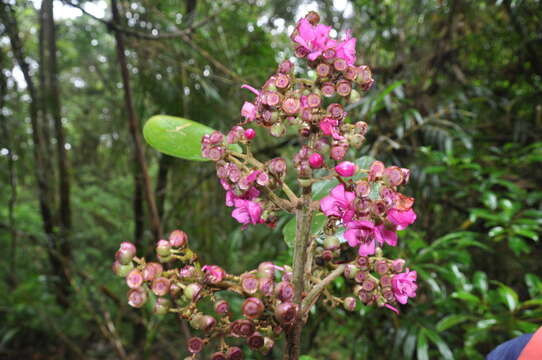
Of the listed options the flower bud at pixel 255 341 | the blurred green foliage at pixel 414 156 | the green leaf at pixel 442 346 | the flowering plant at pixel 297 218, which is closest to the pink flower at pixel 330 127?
the flowering plant at pixel 297 218

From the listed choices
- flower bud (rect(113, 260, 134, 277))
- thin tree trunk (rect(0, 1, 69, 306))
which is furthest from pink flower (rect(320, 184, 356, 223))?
thin tree trunk (rect(0, 1, 69, 306))

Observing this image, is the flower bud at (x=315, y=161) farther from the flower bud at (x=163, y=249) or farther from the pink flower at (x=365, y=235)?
the flower bud at (x=163, y=249)

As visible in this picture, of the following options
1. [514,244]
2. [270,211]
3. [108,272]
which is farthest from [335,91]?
[108,272]

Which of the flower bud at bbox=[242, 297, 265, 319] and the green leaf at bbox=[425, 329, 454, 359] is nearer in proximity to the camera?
the flower bud at bbox=[242, 297, 265, 319]

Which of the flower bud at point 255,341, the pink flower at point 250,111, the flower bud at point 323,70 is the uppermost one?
the flower bud at point 323,70

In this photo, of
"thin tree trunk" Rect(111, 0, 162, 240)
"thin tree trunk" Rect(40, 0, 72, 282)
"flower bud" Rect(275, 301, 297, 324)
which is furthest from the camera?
"thin tree trunk" Rect(40, 0, 72, 282)

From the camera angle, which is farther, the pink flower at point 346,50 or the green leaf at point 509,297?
the green leaf at point 509,297

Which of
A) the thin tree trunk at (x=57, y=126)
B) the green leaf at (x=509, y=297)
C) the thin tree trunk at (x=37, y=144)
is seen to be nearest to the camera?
the green leaf at (x=509, y=297)

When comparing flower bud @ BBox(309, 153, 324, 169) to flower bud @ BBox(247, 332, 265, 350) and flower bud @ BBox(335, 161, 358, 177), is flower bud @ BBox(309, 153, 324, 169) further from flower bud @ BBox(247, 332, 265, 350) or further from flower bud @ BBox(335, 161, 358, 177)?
flower bud @ BBox(247, 332, 265, 350)
